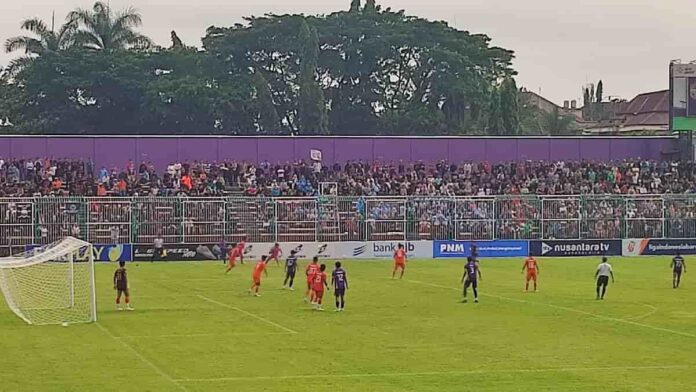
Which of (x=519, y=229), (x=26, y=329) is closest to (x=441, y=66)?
(x=519, y=229)

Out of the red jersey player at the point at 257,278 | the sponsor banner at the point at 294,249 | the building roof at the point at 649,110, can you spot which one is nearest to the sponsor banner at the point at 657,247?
the sponsor banner at the point at 294,249

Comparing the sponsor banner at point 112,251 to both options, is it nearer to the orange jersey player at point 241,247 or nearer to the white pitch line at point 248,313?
the orange jersey player at point 241,247

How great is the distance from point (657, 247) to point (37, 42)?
2150 inches

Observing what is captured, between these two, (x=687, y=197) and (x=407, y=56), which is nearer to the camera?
(x=687, y=197)

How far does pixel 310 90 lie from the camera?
102 meters

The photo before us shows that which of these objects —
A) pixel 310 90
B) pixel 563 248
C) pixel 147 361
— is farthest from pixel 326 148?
pixel 147 361

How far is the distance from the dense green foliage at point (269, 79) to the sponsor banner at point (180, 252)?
110 ft

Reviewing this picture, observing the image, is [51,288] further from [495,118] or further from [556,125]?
[556,125]

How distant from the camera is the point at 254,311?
40281mm

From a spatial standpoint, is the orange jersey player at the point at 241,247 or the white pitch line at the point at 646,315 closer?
the white pitch line at the point at 646,315

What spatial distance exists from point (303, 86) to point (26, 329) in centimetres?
6867

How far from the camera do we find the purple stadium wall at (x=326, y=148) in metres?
78.2

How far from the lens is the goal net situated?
3812 centimetres

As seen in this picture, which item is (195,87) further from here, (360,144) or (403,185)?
(403,185)
